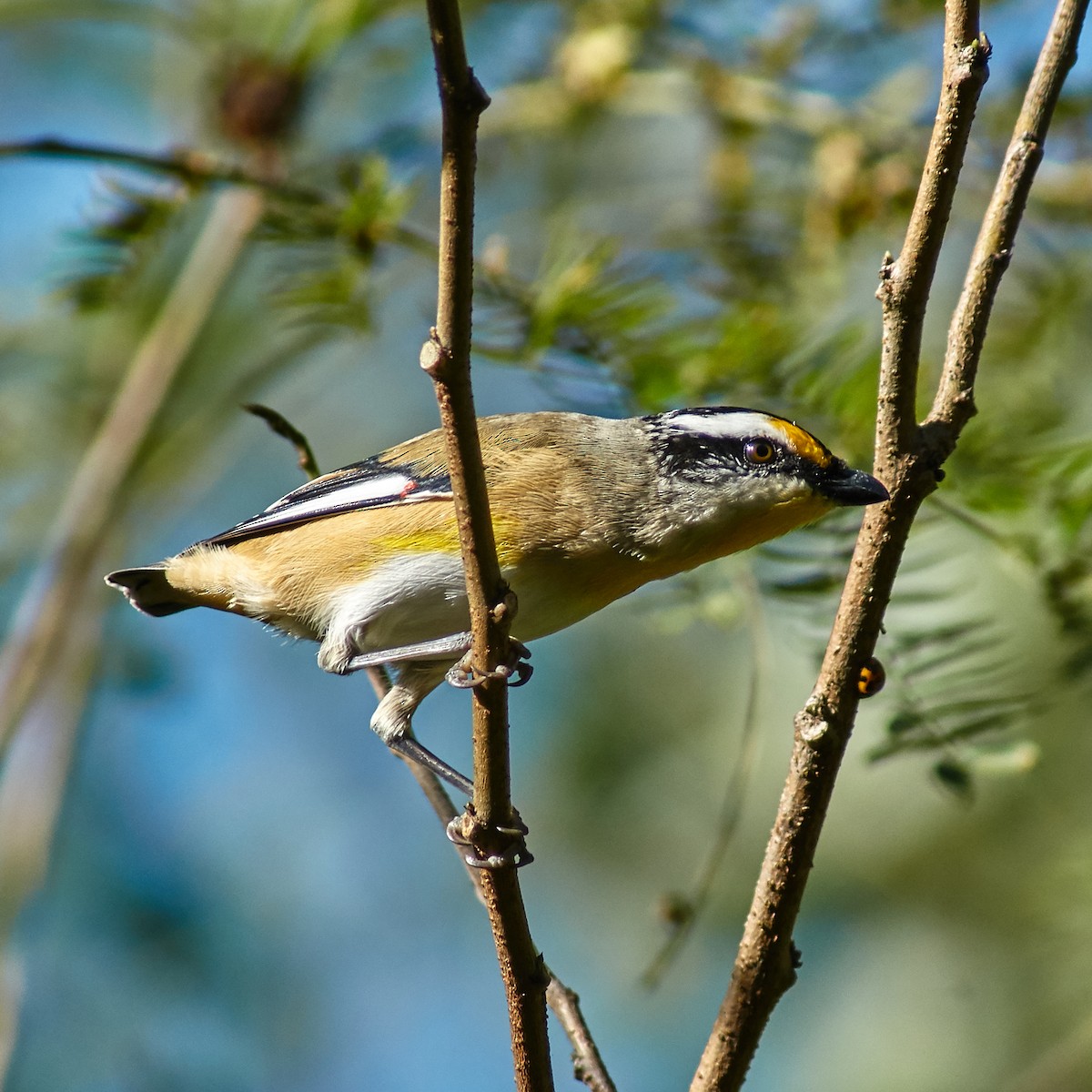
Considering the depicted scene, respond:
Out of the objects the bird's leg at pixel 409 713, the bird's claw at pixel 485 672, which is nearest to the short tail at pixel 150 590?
the bird's leg at pixel 409 713

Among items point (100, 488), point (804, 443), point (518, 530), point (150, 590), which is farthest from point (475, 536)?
point (100, 488)

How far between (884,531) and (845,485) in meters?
0.80

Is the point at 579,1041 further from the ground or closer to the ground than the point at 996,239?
closer to the ground

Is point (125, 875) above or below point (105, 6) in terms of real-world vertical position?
below

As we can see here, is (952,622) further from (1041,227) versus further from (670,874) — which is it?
(670,874)

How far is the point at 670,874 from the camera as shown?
6828 millimetres

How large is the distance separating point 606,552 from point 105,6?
328 centimetres

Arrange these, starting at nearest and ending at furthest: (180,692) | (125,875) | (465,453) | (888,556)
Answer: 1. (465,453)
2. (888,556)
3. (180,692)
4. (125,875)

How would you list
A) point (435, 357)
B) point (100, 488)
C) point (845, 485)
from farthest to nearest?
1. point (100, 488)
2. point (845, 485)
3. point (435, 357)

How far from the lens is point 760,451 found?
3619 millimetres

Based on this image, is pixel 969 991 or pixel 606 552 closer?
pixel 606 552

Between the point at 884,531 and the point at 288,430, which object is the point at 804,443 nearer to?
the point at 884,531

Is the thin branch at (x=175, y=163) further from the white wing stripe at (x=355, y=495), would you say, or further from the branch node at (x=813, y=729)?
the branch node at (x=813, y=729)

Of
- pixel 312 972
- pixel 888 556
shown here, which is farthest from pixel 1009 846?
pixel 312 972
